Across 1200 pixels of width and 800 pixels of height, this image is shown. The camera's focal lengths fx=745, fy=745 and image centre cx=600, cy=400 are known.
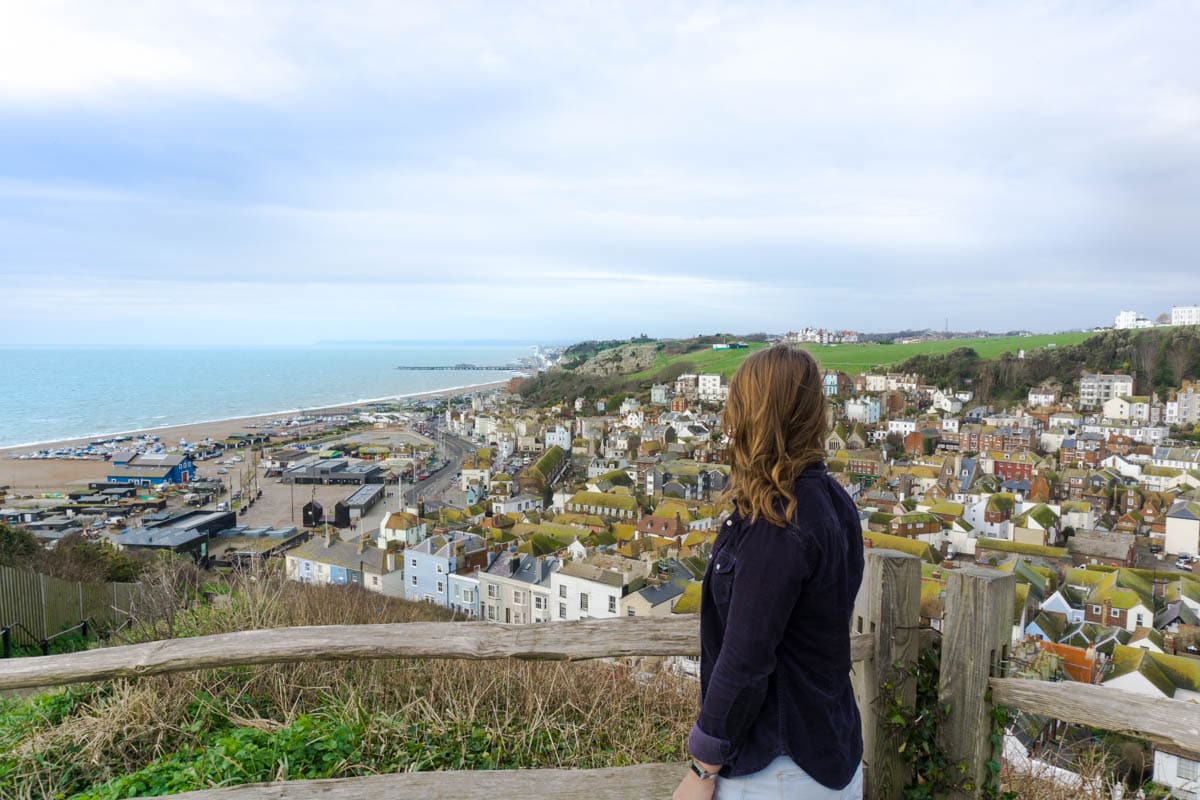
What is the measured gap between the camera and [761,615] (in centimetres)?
137

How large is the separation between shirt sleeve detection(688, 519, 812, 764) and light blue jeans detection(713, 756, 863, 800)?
0.25 ft

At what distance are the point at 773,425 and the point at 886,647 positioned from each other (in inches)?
37.7

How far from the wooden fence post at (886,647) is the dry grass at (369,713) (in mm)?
1283

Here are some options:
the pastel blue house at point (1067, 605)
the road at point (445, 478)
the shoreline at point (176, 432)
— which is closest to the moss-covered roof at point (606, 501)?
the road at point (445, 478)

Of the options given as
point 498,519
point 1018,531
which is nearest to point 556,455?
point 498,519

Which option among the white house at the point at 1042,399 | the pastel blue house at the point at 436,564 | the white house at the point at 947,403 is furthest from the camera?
the white house at the point at 947,403

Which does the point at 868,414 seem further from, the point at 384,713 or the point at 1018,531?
the point at 384,713

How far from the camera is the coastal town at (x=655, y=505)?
52.1 feet

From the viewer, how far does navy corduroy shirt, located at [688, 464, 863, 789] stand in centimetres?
Result: 137

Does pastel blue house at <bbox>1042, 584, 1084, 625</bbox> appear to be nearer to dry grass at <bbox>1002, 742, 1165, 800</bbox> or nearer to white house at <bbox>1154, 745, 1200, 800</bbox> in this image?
white house at <bbox>1154, 745, 1200, 800</bbox>

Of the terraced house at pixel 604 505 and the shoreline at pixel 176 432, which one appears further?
the shoreline at pixel 176 432

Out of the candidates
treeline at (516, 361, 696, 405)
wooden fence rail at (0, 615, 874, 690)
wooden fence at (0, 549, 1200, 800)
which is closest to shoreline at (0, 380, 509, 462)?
treeline at (516, 361, 696, 405)

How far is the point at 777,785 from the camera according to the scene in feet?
4.84

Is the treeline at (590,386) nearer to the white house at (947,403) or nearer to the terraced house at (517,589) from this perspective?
the white house at (947,403)
